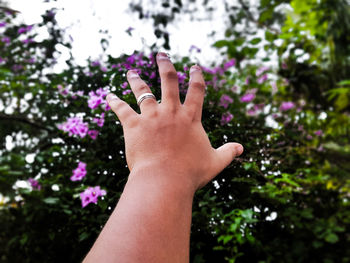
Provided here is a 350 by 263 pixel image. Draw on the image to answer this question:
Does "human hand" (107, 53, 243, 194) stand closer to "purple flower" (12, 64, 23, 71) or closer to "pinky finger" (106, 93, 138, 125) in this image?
"pinky finger" (106, 93, 138, 125)

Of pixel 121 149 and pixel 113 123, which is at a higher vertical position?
pixel 113 123

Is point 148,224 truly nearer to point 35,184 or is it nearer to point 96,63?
point 96,63

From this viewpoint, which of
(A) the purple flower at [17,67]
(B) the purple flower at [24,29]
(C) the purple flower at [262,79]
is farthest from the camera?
(C) the purple flower at [262,79]

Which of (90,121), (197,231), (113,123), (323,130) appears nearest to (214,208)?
(197,231)

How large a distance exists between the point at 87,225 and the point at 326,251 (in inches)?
73.1

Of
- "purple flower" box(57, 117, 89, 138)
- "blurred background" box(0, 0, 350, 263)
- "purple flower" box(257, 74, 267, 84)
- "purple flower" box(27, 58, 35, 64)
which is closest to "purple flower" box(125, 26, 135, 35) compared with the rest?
"blurred background" box(0, 0, 350, 263)

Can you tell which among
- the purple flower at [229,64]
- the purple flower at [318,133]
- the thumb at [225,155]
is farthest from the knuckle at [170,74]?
the purple flower at [229,64]

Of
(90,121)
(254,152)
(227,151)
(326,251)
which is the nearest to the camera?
(227,151)

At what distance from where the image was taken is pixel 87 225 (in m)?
1.38

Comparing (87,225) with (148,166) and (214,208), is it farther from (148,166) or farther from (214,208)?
(148,166)

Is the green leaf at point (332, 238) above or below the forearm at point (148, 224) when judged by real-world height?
above

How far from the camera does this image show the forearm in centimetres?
48

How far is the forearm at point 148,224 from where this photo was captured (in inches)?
18.9

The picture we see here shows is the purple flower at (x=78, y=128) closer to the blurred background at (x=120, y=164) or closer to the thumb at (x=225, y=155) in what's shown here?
the blurred background at (x=120, y=164)
